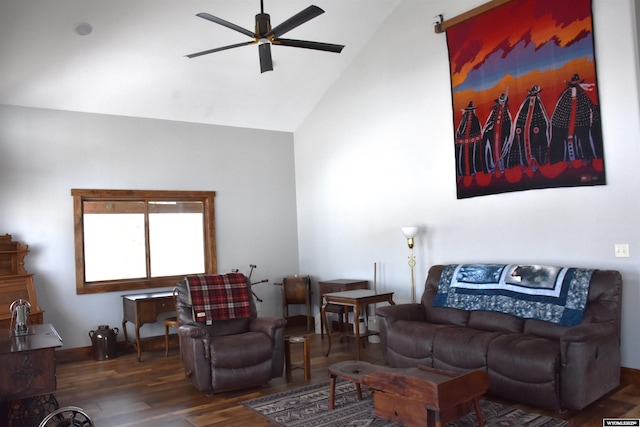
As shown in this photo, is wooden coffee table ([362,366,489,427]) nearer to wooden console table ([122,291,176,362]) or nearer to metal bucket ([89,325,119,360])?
wooden console table ([122,291,176,362])

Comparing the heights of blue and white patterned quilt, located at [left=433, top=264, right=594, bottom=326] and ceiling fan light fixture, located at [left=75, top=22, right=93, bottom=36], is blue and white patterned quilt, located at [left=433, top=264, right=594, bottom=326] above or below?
below

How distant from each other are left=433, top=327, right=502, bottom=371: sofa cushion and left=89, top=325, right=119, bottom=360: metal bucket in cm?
380

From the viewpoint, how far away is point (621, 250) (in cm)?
429

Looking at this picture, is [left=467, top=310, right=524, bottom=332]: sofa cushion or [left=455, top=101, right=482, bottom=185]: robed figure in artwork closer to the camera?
[left=467, top=310, right=524, bottom=332]: sofa cushion

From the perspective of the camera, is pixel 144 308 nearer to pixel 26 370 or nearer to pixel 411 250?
pixel 26 370

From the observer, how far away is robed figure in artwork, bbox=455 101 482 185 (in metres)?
5.34

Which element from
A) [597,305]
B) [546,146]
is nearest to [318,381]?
[597,305]

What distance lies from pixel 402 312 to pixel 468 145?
187cm

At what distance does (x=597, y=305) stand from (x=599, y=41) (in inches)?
87.0

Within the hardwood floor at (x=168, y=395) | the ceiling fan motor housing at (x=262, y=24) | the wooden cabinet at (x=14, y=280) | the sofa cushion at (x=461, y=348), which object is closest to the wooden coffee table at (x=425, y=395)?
the sofa cushion at (x=461, y=348)

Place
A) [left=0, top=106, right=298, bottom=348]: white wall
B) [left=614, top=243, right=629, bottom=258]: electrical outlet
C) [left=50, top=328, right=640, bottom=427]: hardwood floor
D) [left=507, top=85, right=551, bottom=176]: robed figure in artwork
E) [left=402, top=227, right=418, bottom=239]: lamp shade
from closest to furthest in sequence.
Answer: [left=50, top=328, right=640, bottom=427]: hardwood floor → [left=614, top=243, right=629, bottom=258]: electrical outlet → [left=507, top=85, right=551, bottom=176]: robed figure in artwork → [left=402, top=227, right=418, bottom=239]: lamp shade → [left=0, top=106, right=298, bottom=348]: white wall

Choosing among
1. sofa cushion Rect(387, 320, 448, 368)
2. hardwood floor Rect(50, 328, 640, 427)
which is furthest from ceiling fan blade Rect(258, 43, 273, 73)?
hardwood floor Rect(50, 328, 640, 427)

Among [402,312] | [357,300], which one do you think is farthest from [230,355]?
[402,312]

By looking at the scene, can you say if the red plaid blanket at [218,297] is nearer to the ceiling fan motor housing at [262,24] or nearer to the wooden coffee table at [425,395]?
the wooden coffee table at [425,395]
